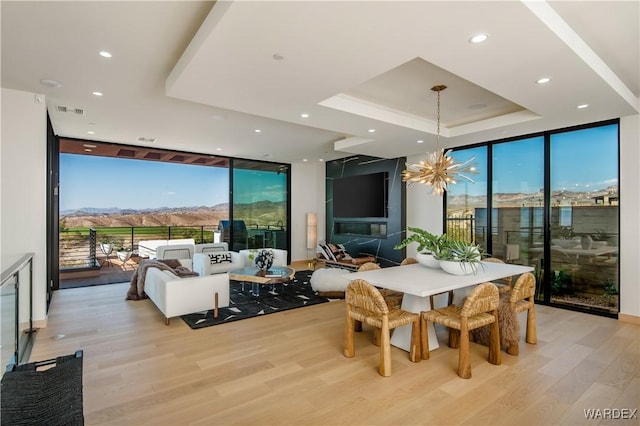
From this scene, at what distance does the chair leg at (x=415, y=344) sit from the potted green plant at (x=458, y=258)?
0.73m

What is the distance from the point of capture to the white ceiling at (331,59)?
2232 mm

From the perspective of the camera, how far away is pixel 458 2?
6.59ft

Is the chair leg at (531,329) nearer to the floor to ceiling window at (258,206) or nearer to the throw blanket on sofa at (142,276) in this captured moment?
the throw blanket on sofa at (142,276)

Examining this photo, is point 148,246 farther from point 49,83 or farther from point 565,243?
point 565,243

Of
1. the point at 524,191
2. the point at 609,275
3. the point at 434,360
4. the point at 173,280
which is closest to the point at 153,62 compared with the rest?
the point at 173,280

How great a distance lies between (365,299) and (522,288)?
168 cm

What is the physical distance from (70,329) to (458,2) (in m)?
5.12

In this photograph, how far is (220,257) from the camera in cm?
691

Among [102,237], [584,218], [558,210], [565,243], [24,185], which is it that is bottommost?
[102,237]

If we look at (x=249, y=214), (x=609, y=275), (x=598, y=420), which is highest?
(x=249, y=214)

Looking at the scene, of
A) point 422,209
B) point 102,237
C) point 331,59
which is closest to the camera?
point 331,59

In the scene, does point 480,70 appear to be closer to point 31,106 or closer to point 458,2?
point 458,2

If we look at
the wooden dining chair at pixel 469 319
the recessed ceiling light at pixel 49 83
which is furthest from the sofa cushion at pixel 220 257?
the wooden dining chair at pixel 469 319

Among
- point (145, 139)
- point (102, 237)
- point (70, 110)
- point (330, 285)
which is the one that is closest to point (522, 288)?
point (330, 285)
